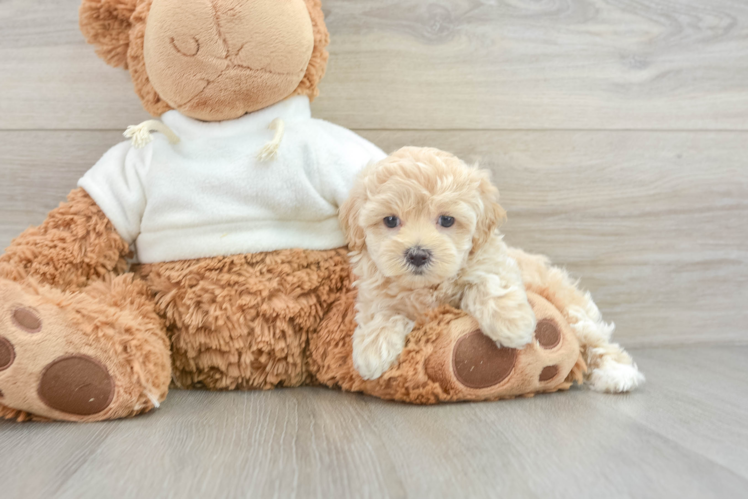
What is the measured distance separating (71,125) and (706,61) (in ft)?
4.28

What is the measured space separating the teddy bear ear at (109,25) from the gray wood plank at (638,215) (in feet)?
1.55

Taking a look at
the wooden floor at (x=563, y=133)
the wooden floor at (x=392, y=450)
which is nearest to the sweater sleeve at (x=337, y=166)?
the wooden floor at (x=563, y=133)

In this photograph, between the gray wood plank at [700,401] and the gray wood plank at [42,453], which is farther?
the gray wood plank at [700,401]

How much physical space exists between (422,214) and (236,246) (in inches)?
12.1

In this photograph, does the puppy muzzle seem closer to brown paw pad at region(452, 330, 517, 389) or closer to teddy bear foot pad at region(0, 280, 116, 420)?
brown paw pad at region(452, 330, 517, 389)

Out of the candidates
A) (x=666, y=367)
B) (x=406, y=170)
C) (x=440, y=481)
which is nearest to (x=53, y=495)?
(x=440, y=481)

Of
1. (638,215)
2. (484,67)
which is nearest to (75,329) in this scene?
(484,67)

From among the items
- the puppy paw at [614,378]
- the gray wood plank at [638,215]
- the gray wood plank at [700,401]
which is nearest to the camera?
the gray wood plank at [700,401]

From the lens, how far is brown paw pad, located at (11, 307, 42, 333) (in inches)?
28.6

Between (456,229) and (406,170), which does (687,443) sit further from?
(406,170)

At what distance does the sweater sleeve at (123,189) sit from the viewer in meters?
0.90

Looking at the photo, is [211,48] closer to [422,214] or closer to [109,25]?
[109,25]

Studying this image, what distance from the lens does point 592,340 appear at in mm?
894

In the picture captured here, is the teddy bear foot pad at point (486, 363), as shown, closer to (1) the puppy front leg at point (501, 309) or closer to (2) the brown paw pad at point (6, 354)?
(1) the puppy front leg at point (501, 309)
